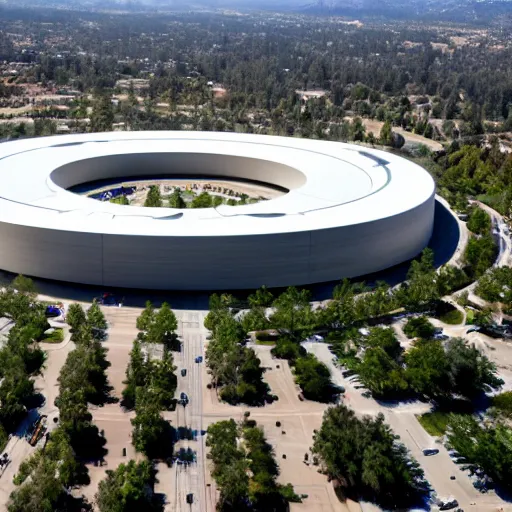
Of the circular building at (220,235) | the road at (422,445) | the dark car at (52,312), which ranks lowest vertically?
the dark car at (52,312)

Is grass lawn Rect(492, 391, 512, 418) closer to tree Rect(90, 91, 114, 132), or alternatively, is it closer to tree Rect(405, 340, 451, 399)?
tree Rect(405, 340, 451, 399)

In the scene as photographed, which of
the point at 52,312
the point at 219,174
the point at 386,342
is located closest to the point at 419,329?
the point at 386,342

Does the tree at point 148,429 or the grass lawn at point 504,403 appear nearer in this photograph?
the tree at point 148,429

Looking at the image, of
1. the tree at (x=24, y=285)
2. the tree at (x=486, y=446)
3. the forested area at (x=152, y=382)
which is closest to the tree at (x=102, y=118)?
the tree at (x=24, y=285)

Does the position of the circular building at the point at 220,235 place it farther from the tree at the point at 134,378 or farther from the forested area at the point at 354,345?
the tree at the point at 134,378

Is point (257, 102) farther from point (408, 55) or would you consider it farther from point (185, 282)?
point (408, 55)

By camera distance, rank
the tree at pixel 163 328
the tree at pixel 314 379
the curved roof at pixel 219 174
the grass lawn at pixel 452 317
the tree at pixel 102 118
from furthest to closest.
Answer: the tree at pixel 102 118 < the curved roof at pixel 219 174 < the grass lawn at pixel 452 317 < the tree at pixel 163 328 < the tree at pixel 314 379
